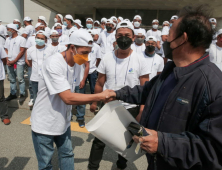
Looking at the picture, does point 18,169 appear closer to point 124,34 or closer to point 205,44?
point 124,34

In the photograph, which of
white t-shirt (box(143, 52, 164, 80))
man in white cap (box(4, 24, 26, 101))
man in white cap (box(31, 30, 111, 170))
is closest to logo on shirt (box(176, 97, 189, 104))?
man in white cap (box(31, 30, 111, 170))

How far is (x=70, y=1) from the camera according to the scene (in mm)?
12227

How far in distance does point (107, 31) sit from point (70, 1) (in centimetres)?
760

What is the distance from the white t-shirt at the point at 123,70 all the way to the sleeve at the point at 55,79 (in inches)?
37.2

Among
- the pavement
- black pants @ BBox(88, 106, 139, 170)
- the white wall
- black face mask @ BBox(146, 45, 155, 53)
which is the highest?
the white wall

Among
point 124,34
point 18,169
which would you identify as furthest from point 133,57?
point 18,169

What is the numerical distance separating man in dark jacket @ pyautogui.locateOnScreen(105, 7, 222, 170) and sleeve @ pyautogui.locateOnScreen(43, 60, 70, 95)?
0.92 meters

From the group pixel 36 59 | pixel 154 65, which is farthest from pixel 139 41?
pixel 36 59

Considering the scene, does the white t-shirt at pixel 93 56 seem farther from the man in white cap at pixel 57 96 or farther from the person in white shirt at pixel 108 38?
the man in white cap at pixel 57 96

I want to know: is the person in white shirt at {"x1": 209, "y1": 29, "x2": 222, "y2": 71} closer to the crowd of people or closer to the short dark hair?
the crowd of people

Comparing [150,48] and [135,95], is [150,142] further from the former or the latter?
[150,48]

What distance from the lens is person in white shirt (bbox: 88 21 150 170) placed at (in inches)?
102

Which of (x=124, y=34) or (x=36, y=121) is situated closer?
(x=36, y=121)

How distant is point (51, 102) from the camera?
1947 mm
